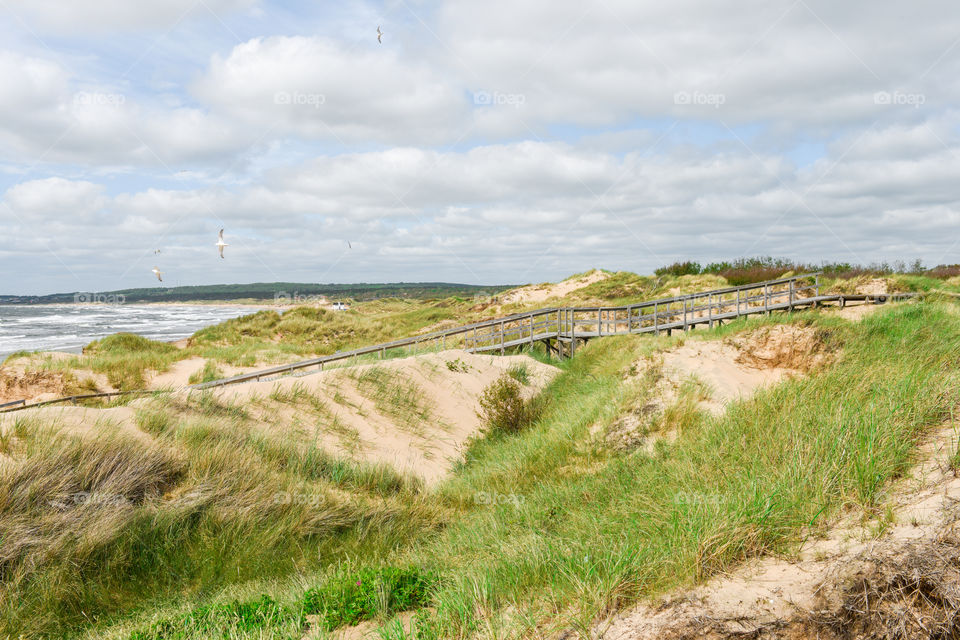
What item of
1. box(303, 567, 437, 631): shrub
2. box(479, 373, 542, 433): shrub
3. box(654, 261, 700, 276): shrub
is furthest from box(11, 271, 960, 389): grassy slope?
box(303, 567, 437, 631): shrub

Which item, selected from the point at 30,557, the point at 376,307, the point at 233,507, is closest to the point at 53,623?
the point at 30,557

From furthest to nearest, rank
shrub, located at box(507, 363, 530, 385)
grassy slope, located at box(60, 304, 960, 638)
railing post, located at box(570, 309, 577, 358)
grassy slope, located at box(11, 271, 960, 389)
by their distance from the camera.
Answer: grassy slope, located at box(11, 271, 960, 389) < railing post, located at box(570, 309, 577, 358) < shrub, located at box(507, 363, 530, 385) < grassy slope, located at box(60, 304, 960, 638)

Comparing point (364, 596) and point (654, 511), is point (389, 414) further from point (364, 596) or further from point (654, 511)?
point (654, 511)

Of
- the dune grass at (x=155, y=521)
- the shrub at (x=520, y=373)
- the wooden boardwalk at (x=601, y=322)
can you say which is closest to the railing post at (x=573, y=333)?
the wooden boardwalk at (x=601, y=322)

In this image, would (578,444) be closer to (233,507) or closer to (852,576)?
(233,507)

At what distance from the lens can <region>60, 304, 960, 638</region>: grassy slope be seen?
3670 mm

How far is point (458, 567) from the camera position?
5012 mm

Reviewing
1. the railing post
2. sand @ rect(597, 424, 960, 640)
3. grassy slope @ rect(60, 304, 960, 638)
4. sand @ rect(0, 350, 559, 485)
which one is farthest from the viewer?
the railing post

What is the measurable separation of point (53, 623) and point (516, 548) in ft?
13.4

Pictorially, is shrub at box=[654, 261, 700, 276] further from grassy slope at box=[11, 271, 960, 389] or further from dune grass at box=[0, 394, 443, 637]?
dune grass at box=[0, 394, 443, 637]

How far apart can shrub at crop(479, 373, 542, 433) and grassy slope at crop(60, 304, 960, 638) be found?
4.63 meters

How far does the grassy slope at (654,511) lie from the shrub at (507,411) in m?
4.63

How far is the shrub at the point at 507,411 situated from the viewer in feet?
44.9

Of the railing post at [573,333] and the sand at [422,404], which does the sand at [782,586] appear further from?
the railing post at [573,333]
